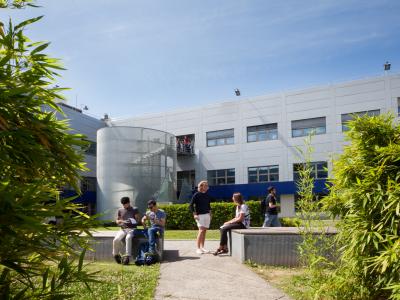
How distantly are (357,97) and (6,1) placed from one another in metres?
29.0

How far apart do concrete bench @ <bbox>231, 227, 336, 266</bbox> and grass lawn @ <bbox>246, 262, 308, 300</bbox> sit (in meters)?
0.16

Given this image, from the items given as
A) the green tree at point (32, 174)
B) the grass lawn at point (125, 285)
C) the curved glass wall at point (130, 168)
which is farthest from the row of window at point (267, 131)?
the green tree at point (32, 174)

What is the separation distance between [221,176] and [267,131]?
223 inches

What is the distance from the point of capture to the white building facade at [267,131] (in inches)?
1105

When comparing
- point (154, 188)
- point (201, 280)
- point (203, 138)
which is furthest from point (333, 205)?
point (203, 138)

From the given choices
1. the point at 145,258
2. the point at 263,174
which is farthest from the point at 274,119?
the point at 145,258

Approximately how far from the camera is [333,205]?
4609 mm

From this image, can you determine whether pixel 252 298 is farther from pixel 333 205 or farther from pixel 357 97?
pixel 357 97

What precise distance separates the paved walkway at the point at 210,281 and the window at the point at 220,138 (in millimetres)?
24938

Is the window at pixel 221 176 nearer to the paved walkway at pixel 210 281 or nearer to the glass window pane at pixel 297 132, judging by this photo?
the glass window pane at pixel 297 132

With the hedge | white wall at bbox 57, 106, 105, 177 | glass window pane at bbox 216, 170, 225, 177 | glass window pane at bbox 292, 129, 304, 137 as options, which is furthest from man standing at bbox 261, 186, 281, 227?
white wall at bbox 57, 106, 105, 177

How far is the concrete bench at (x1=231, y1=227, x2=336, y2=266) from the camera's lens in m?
7.23

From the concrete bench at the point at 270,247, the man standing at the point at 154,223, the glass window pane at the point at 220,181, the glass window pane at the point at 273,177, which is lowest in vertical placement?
the concrete bench at the point at 270,247

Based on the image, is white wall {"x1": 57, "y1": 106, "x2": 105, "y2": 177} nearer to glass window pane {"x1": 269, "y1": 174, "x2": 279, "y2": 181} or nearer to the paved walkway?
glass window pane {"x1": 269, "y1": 174, "x2": 279, "y2": 181}
